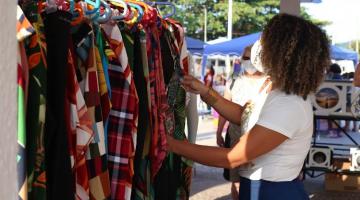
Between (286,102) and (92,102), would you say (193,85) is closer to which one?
(286,102)

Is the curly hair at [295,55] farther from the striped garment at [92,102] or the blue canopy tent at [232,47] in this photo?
the blue canopy tent at [232,47]

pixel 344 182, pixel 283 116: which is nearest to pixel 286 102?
pixel 283 116

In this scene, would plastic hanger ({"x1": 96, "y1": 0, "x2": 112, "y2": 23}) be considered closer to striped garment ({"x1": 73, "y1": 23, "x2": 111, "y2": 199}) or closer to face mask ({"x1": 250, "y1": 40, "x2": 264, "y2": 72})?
striped garment ({"x1": 73, "y1": 23, "x2": 111, "y2": 199})

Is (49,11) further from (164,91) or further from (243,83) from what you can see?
(243,83)

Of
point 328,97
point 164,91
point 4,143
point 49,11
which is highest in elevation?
point 49,11

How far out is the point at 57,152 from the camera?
55.1 inches

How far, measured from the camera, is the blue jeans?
2.22 m

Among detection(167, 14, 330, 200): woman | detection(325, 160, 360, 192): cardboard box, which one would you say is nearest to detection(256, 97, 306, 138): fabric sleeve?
detection(167, 14, 330, 200): woman

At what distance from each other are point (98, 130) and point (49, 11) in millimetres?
428

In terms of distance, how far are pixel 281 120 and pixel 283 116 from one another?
0.02 m

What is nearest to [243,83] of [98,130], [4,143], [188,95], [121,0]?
[188,95]

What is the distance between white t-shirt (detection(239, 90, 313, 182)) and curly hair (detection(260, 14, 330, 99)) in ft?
0.19

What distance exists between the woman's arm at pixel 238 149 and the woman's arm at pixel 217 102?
412 mm

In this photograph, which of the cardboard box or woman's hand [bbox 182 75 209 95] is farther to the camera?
the cardboard box
